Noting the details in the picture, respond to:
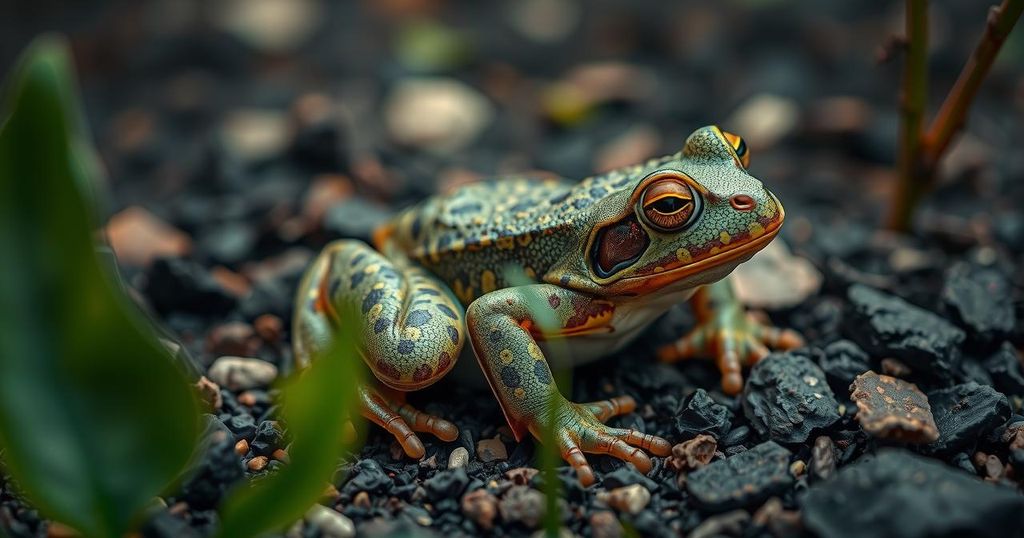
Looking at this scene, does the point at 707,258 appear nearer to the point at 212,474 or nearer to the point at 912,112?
the point at 912,112

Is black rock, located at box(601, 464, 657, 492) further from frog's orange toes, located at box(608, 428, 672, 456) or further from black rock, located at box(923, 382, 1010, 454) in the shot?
black rock, located at box(923, 382, 1010, 454)

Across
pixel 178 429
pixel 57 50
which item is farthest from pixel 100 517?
pixel 57 50

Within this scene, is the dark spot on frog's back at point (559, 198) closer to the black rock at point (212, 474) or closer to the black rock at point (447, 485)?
the black rock at point (447, 485)

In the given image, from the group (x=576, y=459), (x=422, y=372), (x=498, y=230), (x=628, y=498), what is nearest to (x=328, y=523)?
(x=422, y=372)

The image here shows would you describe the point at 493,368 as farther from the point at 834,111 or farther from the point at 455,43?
the point at 455,43

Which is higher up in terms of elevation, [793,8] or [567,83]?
[793,8]

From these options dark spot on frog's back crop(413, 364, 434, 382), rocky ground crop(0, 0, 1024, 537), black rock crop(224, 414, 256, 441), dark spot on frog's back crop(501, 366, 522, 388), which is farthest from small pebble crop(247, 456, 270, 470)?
dark spot on frog's back crop(501, 366, 522, 388)
